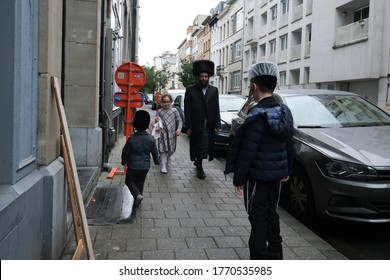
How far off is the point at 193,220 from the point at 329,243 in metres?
1.60

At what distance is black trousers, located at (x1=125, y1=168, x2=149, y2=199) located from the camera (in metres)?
5.71

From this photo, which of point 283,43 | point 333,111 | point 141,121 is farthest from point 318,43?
point 141,121

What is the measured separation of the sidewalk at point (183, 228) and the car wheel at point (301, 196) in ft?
0.48

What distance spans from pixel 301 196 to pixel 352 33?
22356 mm

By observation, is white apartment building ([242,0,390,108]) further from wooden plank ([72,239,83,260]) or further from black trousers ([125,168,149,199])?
wooden plank ([72,239,83,260])

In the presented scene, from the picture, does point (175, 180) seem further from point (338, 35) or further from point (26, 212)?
point (338, 35)

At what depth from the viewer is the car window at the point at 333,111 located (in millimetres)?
6016

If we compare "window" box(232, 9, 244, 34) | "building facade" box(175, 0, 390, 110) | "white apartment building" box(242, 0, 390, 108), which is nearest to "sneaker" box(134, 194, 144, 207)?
"building facade" box(175, 0, 390, 110)

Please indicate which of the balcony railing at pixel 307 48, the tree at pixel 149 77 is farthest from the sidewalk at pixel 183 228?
the tree at pixel 149 77

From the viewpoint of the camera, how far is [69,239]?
14.1ft

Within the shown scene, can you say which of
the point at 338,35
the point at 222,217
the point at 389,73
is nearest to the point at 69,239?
the point at 222,217

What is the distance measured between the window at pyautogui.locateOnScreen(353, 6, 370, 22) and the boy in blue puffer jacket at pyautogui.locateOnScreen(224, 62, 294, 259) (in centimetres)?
2488

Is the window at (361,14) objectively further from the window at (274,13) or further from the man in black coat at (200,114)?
the man in black coat at (200,114)

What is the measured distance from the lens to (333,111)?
627cm
